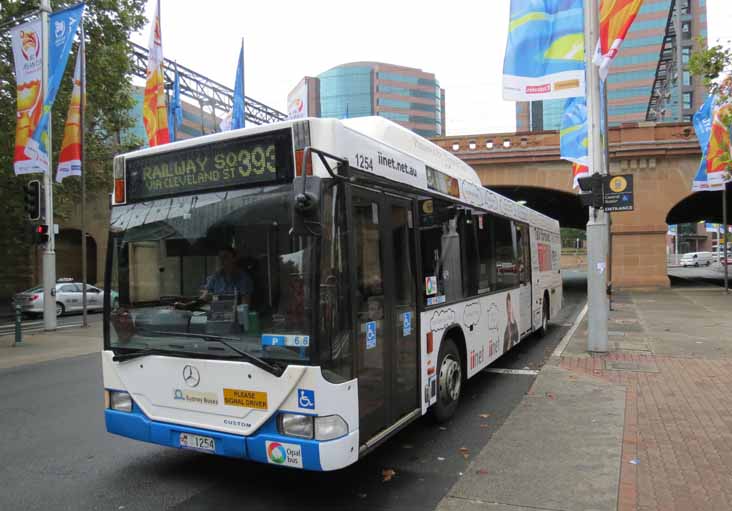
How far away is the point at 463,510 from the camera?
391cm

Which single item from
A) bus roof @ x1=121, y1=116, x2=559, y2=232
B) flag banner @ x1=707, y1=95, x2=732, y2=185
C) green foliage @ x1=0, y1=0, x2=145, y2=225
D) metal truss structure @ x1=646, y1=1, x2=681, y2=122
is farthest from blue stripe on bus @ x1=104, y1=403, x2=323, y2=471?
metal truss structure @ x1=646, y1=1, x2=681, y2=122

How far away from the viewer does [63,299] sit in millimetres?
22891

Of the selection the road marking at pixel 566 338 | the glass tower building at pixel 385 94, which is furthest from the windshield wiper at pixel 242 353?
the glass tower building at pixel 385 94

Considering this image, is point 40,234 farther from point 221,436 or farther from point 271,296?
point 271,296

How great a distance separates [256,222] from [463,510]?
8.51 ft

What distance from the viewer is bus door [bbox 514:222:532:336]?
10.0 m

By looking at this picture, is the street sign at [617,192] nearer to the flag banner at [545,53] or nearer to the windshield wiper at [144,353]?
the flag banner at [545,53]

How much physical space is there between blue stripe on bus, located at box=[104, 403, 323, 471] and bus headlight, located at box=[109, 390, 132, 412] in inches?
1.4

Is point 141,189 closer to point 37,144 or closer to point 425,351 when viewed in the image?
point 425,351

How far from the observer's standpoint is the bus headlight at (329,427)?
3787 millimetres

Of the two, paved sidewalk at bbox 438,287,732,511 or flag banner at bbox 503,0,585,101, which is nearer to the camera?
paved sidewalk at bbox 438,287,732,511

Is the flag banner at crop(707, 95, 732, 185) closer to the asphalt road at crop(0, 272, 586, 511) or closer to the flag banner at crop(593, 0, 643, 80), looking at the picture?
the flag banner at crop(593, 0, 643, 80)

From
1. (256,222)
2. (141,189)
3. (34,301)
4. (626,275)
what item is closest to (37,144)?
(34,301)

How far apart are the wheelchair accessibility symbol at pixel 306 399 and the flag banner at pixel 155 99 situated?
16.0 m
